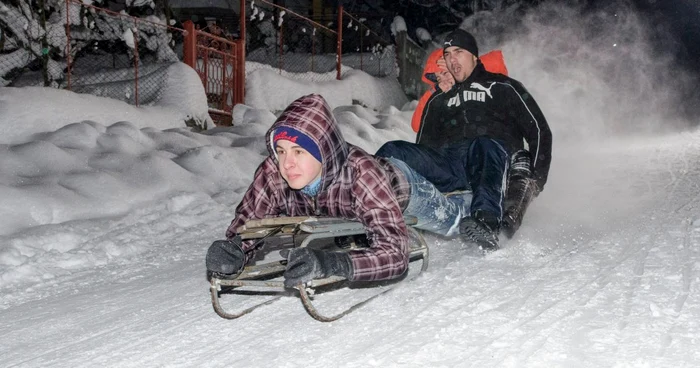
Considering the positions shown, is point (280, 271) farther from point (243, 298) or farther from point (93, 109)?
point (93, 109)

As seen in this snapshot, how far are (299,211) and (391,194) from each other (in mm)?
425

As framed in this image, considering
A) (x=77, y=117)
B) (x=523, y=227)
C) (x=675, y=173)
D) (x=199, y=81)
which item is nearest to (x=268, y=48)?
(x=199, y=81)

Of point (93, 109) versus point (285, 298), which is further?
point (93, 109)

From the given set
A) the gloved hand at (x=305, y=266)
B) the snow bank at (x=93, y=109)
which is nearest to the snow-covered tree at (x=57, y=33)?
the snow bank at (x=93, y=109)

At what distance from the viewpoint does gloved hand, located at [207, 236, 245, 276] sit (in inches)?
90.9

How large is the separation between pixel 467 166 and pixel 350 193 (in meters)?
1.31

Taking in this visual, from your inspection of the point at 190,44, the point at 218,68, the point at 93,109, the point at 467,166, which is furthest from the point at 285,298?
the point at 218,68

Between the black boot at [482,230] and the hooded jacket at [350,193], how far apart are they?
757 millimetres

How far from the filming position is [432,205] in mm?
3211

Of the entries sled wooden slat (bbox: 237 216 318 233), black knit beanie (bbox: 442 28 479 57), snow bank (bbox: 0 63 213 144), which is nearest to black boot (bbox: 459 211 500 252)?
sled wooden slat (bbox: 237 216 318 233)

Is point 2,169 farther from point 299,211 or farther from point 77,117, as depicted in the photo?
point 299,211

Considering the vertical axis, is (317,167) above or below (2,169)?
above

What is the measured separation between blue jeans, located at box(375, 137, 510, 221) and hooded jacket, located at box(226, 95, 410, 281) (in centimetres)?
76

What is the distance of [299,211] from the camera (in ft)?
8.86
